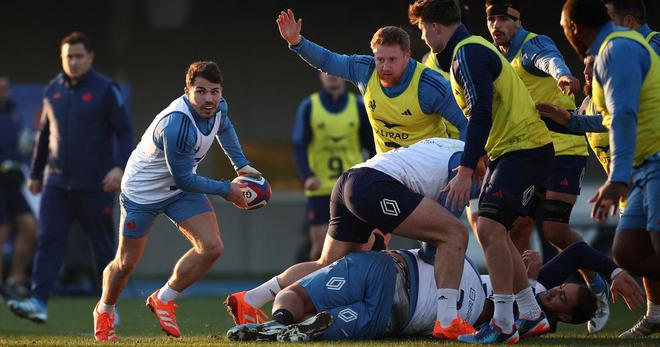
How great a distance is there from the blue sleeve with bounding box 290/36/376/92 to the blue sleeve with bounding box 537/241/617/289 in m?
1.83

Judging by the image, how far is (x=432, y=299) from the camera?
7512mm

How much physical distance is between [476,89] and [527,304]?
1406mm

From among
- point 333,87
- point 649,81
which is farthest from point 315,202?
point 649,81

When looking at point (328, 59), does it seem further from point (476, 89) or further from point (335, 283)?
point (335, 283)

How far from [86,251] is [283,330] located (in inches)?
328

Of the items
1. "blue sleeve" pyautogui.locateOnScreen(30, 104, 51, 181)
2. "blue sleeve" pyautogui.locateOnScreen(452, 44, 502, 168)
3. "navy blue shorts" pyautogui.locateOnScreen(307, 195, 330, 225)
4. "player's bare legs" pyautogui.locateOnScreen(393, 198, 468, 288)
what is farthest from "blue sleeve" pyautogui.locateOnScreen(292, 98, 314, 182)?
"blue sleeve" pyautogui.locateOnScreen(452, 44, 502, 168)

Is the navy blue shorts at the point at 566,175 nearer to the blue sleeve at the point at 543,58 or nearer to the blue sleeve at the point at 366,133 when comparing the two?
the blue sleeve at the point at 543,58

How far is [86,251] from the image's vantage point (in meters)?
15.0

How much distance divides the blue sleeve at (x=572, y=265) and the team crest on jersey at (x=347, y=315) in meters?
1.59

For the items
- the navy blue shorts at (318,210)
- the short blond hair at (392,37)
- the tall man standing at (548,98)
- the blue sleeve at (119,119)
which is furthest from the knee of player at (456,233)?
the navy blue shorts at (318,210)

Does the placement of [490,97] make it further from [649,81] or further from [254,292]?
[254,292]

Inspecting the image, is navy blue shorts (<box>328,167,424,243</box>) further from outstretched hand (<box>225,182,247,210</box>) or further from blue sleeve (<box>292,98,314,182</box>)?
blue sleeve (<box>292,98,314,182</box>)

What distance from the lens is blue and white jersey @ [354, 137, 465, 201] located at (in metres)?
7.56

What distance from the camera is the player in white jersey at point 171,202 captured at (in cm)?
822
